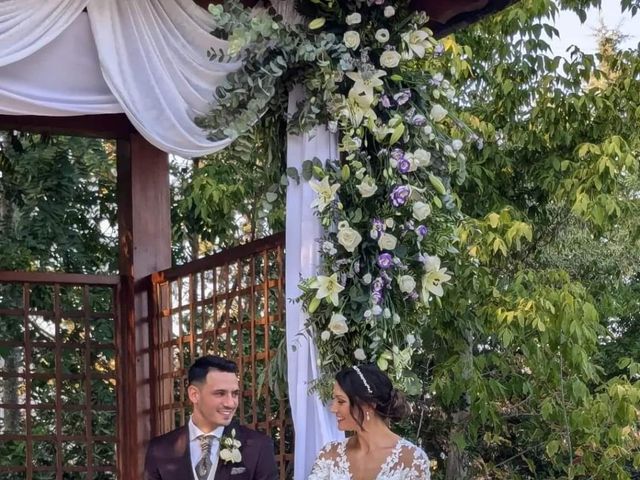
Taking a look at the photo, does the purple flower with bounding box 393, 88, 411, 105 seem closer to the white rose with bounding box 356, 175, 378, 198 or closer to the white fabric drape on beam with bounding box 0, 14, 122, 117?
the white rose with bounding box 356, 175, 378, 198

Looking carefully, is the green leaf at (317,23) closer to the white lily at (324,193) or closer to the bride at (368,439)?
the white lily at (324,193)

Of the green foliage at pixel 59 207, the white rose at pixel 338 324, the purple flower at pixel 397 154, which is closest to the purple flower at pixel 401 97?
the purple flower at pixel 397 154

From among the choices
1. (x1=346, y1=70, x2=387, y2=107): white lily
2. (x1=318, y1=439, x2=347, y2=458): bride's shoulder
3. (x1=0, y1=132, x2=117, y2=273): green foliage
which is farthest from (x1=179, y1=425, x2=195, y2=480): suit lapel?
(x1=0, y1=132, x2=117, y2=273): green foliage

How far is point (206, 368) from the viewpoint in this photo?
3932 millimetres

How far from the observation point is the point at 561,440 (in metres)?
7.33

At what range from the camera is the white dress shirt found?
394 centimetres

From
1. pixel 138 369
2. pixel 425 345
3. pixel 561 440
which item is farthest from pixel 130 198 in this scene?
pixel 561 440

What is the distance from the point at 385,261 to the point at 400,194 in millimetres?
237

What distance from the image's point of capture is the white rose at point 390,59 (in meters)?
3.98

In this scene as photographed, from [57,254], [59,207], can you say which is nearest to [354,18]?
[59,207]

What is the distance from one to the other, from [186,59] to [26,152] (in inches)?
171

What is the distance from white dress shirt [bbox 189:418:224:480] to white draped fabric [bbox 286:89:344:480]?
28 centimetres

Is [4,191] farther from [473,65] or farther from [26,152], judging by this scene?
[473,65]

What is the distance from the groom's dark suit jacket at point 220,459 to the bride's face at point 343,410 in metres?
0.34
